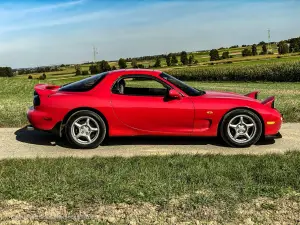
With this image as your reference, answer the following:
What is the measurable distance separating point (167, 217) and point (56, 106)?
3.58 metres

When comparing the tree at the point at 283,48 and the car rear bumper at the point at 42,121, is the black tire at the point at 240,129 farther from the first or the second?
the tree at the point at 283,48

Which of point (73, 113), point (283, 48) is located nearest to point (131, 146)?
point (73, 113)

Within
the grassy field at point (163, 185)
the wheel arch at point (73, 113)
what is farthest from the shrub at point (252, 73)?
the grassy field at point (163, 185)

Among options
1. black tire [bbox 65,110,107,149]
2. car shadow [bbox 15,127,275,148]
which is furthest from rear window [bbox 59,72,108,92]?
car shadow [bbox 15,127,275,148]

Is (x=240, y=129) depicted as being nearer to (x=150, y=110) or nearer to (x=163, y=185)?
(x=150, y=110)

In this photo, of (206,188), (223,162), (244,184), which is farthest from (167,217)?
(223,162)

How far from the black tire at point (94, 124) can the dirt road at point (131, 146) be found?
116 millimetres

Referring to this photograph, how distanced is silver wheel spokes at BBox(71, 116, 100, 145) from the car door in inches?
17.1

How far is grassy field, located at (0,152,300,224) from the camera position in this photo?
3844 millimetres

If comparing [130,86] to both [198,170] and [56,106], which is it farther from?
[198,170]

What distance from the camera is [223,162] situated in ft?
17.9

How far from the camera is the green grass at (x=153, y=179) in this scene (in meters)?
4.05

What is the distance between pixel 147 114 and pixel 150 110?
8cm

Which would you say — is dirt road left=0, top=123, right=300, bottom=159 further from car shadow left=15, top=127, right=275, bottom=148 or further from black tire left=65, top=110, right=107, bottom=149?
black tire left=65, top=110, right=107, bottom=149
